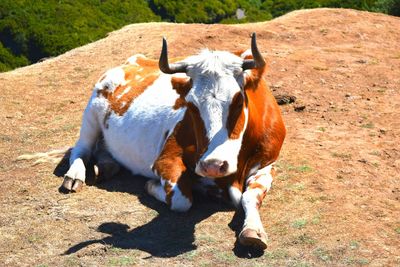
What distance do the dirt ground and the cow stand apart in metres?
0.20

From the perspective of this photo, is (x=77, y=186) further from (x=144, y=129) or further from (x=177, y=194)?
(x=177, y=194)

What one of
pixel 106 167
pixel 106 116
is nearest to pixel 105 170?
pixel 106 167

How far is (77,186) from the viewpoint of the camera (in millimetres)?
7945

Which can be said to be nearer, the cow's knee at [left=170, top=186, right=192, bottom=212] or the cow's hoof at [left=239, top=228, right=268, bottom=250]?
the cow's hoof at [left=239, top=228, right=268, bottom=250]

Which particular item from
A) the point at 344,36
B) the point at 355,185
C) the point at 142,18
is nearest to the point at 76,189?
the point at 355,185

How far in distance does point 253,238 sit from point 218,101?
116cm

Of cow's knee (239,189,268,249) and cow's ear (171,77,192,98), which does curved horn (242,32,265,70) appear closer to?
cow's ear (171,77,192,98)

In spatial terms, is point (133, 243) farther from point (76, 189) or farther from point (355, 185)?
point (355, 185)

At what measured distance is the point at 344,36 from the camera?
14758mm

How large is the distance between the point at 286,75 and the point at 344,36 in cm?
341

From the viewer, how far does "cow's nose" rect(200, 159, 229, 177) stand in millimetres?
6039

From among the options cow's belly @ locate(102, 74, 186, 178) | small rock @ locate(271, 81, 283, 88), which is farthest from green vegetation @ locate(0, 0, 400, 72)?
cow's belly @ locate(102, 74, 186, 178)

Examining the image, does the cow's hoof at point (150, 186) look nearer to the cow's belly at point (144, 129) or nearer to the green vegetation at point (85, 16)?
the cow's belly at point (144, 129)

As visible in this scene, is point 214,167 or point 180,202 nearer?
point 214,167
